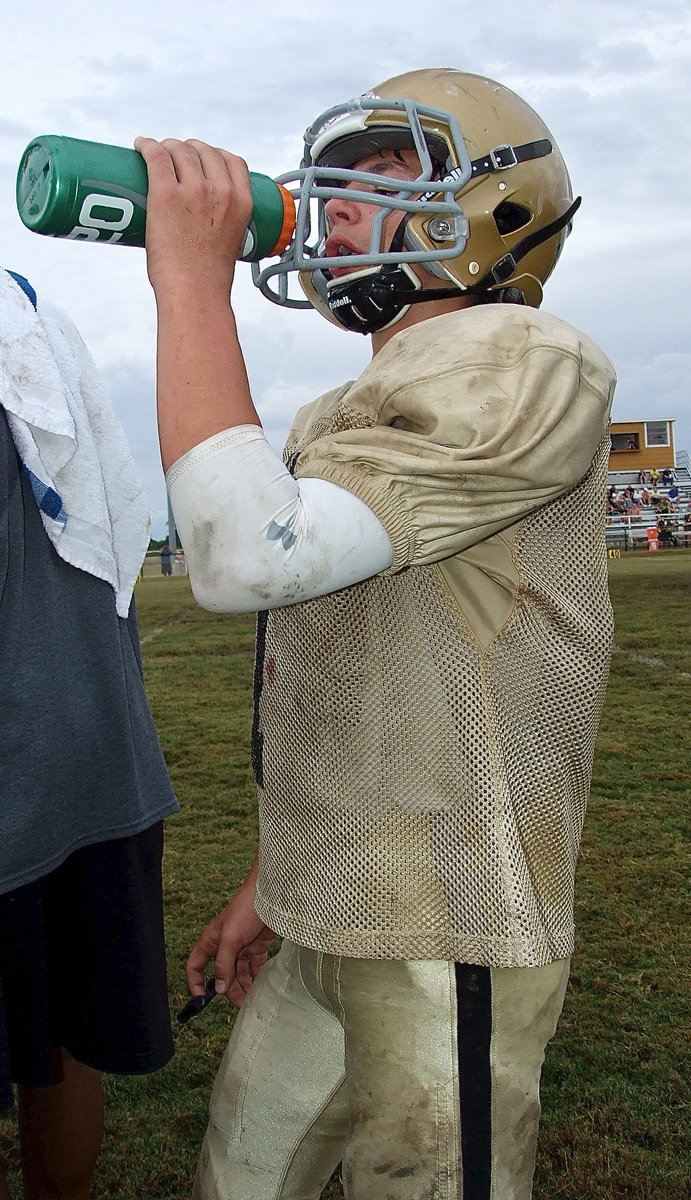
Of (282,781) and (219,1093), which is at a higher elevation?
(282,781)

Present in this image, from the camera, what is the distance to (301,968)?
5.78ft

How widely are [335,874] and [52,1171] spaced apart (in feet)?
3.27

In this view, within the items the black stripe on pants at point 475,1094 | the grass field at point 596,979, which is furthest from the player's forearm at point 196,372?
the grass field at point 596,979

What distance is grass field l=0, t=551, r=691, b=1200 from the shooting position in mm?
2697

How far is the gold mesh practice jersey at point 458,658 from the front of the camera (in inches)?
55.4

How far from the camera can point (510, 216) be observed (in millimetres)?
1943

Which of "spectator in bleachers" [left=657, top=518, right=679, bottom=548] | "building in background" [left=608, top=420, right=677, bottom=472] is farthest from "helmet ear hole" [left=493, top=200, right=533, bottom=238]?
"building in background" [left=608, top=420, right=677, bottom=472]

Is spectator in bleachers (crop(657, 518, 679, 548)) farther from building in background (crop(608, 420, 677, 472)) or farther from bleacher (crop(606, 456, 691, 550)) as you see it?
→ building in background (crop(608, 420, 677, 472))

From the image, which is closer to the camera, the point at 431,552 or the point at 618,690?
the point at 431,552

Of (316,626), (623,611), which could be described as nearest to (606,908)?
(316,626)

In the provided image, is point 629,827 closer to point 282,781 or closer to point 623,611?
point 282,781

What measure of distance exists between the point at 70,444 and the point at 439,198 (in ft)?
2.47

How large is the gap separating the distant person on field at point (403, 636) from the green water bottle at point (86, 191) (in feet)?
0.17

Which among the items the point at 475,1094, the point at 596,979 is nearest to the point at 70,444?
the point at 475,1094
